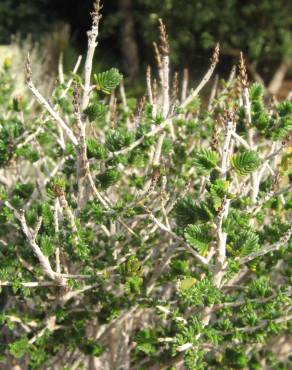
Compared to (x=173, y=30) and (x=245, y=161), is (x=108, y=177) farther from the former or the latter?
(x=173, y=30)

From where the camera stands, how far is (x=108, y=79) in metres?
2.04

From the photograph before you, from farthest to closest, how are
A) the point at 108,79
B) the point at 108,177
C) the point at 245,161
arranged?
the point at 108,177, the point at 108,79, the point at 245,161

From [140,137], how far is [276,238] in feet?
2.12

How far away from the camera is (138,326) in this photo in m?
3.00

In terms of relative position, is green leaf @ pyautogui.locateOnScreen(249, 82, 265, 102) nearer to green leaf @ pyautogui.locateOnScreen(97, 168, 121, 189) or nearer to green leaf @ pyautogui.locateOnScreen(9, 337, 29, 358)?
green leaf @ pyautogui.locateOnScreen(97, 168, 121, 189)

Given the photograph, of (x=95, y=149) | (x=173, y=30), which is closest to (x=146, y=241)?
(x=95, y=149)

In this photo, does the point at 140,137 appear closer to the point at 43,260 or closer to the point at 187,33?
the point at 43,260

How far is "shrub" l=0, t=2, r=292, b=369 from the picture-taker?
1.97 meters

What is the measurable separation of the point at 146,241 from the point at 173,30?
21.5 ft

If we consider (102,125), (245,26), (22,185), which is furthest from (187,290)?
(245,26)

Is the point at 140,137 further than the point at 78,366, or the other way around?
the point at 78,366

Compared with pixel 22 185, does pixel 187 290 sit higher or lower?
lower

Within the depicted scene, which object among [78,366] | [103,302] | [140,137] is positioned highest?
[140,137]

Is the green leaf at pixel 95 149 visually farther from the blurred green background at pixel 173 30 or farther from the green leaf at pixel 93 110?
the blurred green background at pixel 173 30
